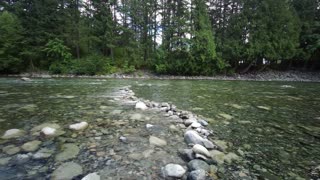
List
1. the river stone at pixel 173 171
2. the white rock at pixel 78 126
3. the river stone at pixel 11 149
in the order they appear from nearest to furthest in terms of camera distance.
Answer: the river stone at pixel 173 171, the river stone at pixel 11 149, the white rock at pixel 78 126

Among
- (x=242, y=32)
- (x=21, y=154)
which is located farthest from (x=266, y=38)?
(x=21, y=154)

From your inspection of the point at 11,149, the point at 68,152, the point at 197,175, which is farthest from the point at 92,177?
the point at 11,149

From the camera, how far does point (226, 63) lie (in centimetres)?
2483

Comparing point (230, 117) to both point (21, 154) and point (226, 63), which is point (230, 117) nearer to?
point (21, 154)

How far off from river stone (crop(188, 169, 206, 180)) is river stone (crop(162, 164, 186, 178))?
0.36 ft

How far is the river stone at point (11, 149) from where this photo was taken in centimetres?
279

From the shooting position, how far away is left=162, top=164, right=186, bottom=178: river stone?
2322 millimetres

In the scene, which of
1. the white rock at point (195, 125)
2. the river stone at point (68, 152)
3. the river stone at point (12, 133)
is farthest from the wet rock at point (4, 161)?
the white rock at point (195, 125)

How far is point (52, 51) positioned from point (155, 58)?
11.2 m

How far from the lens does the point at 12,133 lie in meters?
3.44

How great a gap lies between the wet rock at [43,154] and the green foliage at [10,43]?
23582mm

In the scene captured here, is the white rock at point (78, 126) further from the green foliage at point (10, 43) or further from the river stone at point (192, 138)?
the green foliage at point (10, 43)

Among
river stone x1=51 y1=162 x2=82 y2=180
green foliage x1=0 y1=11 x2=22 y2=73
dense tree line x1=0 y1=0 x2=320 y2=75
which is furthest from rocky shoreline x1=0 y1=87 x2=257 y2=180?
green foliage x1=0 y1=11 x2=22 y2=73

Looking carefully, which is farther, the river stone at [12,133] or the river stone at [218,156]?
the river stone at [12,133]
